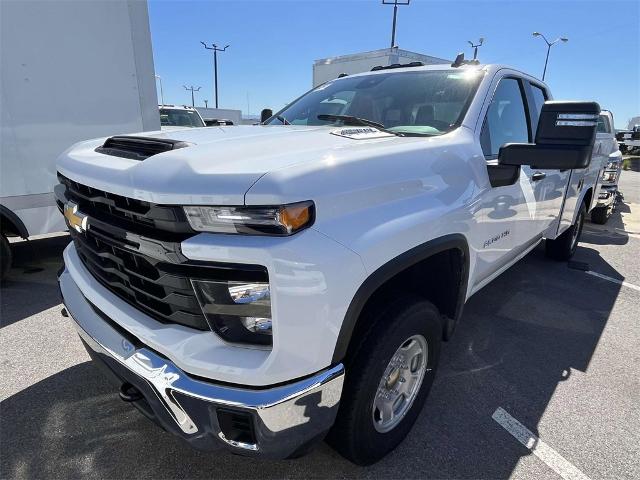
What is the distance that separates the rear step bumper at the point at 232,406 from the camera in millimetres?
1403

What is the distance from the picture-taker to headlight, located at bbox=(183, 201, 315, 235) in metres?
1.34

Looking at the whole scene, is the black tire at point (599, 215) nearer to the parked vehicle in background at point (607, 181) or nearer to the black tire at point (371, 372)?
the parked vehicle in background at point (607, 181)

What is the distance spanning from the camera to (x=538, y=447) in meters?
2.24

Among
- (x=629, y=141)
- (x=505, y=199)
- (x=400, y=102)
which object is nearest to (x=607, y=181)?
(x=505, y=199)

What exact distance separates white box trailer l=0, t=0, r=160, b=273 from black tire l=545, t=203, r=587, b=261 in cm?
547

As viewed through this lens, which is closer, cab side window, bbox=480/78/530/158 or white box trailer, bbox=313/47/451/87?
cab side window, bbox=480/78/530/158

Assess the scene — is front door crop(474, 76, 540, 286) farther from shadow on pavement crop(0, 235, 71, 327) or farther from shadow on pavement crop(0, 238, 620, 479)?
shadow on pavement crop(0, 235, 71, 327)

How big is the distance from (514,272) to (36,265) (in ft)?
18.9

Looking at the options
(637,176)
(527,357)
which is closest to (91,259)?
(527,357)

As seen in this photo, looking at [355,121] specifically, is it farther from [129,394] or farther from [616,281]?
[616,281]

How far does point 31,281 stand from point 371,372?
4.26 metres

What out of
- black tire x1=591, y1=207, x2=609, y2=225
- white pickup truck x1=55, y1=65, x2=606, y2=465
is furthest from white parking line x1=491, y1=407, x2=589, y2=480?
black tire x1=591, y1=207, x2=609, y2=225

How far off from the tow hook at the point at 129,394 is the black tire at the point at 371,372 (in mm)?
831

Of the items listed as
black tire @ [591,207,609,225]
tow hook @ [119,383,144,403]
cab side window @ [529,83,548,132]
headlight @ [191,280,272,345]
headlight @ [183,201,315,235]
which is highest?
cab side window @ [529,83,548,132]
